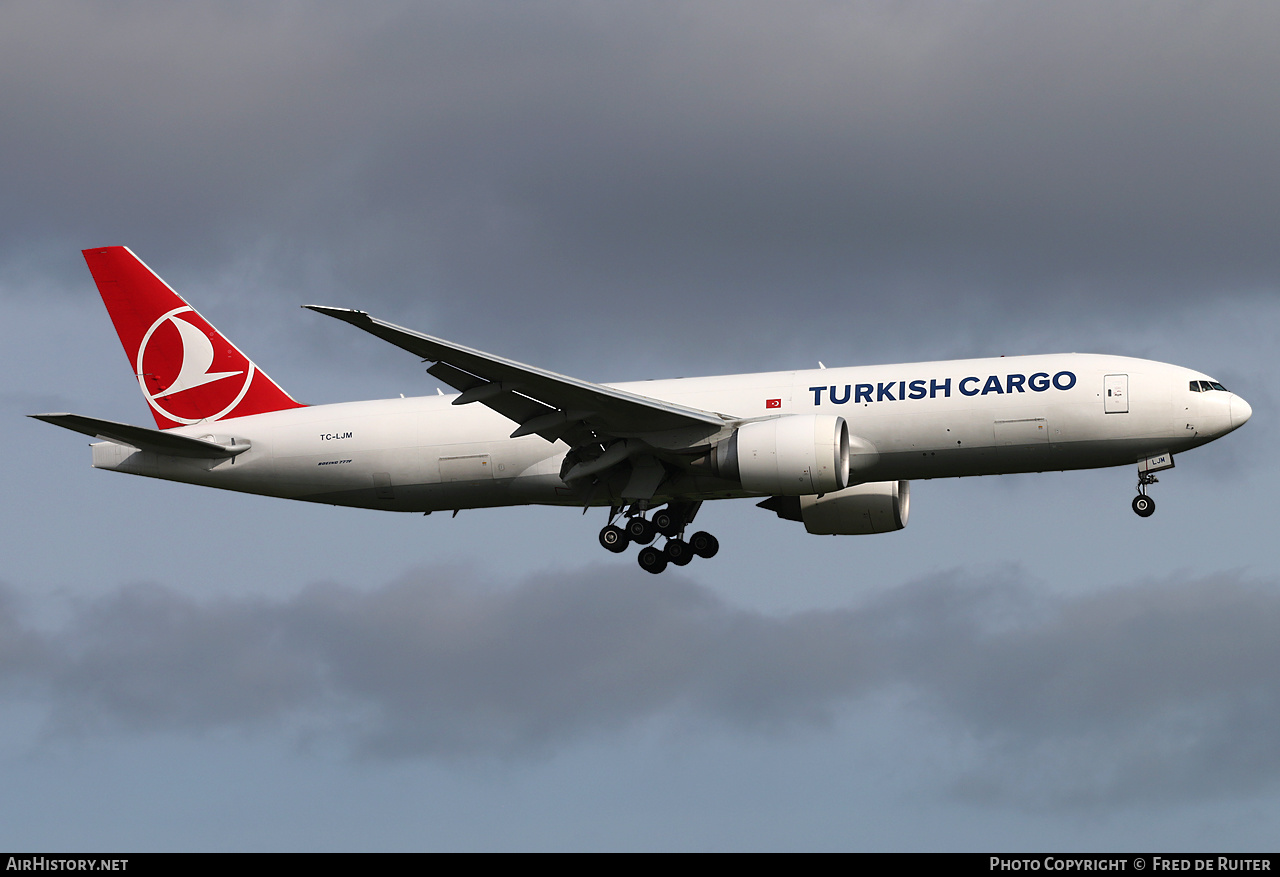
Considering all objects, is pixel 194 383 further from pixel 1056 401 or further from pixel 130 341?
pixel 1056 401

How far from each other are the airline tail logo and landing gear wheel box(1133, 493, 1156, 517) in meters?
23.6

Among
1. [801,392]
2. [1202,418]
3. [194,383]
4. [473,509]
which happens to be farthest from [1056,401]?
[194,383]

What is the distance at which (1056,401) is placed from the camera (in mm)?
37000

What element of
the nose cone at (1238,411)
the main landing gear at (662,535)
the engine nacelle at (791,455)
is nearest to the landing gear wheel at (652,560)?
the main landing gear at (662,535)

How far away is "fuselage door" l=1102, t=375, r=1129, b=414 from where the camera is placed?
121ft

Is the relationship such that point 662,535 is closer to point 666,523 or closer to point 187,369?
point 666,523

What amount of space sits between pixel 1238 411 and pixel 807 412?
10.00 metres

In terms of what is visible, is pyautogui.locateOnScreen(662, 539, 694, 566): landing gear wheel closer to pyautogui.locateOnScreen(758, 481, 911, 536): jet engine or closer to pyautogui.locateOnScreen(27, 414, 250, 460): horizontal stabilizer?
pyautogui.locateOnScreen(758, 481, 911, 536): jet engine

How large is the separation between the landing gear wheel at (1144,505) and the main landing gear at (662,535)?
10783 millimetres

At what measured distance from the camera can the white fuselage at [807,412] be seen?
3700 cm

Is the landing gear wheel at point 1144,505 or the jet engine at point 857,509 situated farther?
the jet engine at point 857,509

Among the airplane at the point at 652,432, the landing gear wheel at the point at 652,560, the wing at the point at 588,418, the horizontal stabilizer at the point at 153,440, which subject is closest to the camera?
the wing at the point at 588,418

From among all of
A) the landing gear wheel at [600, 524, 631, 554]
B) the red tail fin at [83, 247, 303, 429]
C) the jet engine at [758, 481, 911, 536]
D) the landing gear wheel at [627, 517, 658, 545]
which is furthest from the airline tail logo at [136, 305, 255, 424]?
the jet engine at [758, 481, 911, 536]

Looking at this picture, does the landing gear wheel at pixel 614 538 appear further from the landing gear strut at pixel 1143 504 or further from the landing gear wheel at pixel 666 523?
the landing gear strut at pixel 1143 504
